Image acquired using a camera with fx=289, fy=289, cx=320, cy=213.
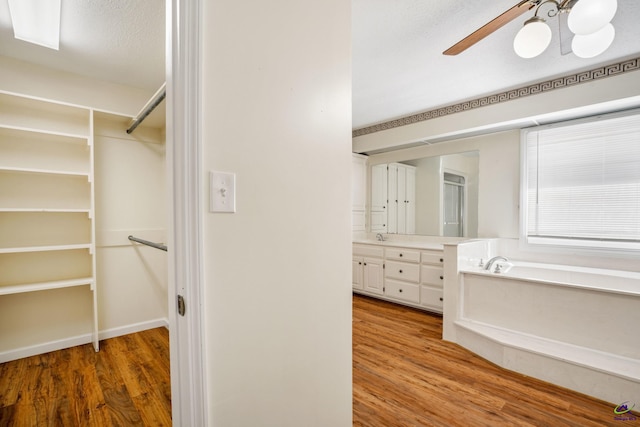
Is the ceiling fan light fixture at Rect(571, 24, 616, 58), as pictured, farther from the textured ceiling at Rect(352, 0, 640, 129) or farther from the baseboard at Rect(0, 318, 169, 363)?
the baseboard at Rect(0, 318, 169, 363)

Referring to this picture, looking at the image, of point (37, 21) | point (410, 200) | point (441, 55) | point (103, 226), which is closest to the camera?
point (37, 21)

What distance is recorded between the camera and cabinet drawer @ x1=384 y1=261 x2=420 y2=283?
338 centimetres

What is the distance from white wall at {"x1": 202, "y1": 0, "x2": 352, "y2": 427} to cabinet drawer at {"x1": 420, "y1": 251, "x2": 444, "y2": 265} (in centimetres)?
228

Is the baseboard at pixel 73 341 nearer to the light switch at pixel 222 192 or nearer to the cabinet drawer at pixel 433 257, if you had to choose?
the light switch at pixel 222 192

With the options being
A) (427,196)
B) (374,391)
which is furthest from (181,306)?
(427,196)

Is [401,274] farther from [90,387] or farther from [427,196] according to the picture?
[90,387]

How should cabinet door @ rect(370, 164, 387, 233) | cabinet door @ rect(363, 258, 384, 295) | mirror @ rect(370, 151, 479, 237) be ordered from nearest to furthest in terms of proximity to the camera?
1. mirror @ rect(370, 151, 479, 237)
2. cabinet door @ rect(363, 258, 384, 295)
3. cabinet door @ rect(370, 164, 387, 233)

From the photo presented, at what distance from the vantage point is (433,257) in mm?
3238

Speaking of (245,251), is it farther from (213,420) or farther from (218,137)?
(213,420)

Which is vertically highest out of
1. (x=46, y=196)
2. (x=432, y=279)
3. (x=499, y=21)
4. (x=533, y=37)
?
(x=499, y=21)

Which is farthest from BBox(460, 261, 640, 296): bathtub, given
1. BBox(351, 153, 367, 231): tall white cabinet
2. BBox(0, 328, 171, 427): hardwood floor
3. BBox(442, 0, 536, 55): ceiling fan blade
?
BBox(0, 328, 171, 427): hardwood floor

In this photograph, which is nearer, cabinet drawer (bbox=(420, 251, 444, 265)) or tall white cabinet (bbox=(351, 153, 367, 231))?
cabinet drawer (bbox=(420, 251, 444, 265))

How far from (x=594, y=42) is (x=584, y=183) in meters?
1.90

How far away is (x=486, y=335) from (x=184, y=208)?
2466 mm
